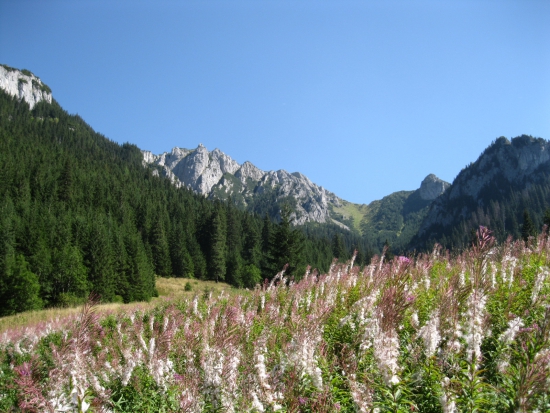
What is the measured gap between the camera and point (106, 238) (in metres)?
60.3

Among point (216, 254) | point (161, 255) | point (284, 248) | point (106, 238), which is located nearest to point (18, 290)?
point (106, 238)

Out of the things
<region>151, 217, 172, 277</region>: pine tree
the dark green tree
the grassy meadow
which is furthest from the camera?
<region>151, 217, 172, 277</region>: pine tree

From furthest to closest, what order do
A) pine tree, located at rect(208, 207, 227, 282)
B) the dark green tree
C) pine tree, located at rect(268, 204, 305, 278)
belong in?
1. pine tree, located at rect(208, 207, 227, 282)
2. the dark green tree
3. pine tree, located at rect(268, 204, 305, 278)

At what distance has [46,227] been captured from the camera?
196ft

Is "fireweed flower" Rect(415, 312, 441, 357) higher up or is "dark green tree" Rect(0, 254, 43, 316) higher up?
"fireweed flower" Rect(415, 312, 441, 357)

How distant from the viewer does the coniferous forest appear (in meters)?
45.6

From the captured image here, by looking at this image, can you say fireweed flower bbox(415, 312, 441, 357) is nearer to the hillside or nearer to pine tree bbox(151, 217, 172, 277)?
the hillside

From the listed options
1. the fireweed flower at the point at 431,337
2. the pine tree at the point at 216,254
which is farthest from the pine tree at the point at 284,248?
the pine tree at the point at 216,254

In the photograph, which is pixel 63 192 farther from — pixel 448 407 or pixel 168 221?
pixel 448 407

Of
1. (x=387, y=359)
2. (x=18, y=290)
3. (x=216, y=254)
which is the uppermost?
(x=387, y=359)

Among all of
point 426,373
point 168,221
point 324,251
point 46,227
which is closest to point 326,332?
point 426,373

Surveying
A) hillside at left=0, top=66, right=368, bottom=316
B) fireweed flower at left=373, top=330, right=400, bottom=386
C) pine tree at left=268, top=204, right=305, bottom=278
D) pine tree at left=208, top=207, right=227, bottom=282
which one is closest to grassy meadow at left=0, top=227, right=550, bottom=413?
fireweed flower at left=373, top=330, right=400, bottom=386

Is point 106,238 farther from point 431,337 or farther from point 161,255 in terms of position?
point 431,337

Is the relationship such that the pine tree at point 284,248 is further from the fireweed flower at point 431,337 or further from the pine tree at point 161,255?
the pine tree at point 161,255
